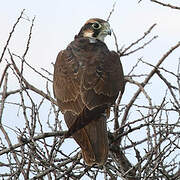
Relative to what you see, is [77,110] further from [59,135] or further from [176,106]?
[176,106]

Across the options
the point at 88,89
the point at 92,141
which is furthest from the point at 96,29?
the point at 92,141

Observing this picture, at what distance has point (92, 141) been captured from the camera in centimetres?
453

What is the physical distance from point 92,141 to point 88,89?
55 centimetres

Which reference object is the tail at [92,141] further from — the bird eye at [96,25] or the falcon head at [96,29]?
the bird eye at [96,25]

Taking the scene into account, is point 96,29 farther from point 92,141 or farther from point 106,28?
point 92,141

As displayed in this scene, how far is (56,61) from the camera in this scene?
5.59 m

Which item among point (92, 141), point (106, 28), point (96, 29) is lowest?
point (92, 141)

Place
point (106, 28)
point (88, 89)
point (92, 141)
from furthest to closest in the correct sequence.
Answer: point (106, 28) < point (88, 89) < point (92, 141)

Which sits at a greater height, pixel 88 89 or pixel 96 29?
pixel 96 29

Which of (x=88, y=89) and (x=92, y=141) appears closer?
(x=92, y=141)

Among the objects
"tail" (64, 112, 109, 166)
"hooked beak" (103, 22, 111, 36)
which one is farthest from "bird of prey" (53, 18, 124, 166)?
"hooked beak" (103, 22, 111, 36)

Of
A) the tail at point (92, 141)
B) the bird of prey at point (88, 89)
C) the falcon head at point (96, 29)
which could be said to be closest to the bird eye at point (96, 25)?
the falcon head at point (96, 29)

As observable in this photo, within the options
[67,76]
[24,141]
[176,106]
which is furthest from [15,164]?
[176,106]

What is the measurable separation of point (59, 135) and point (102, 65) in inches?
42.9
